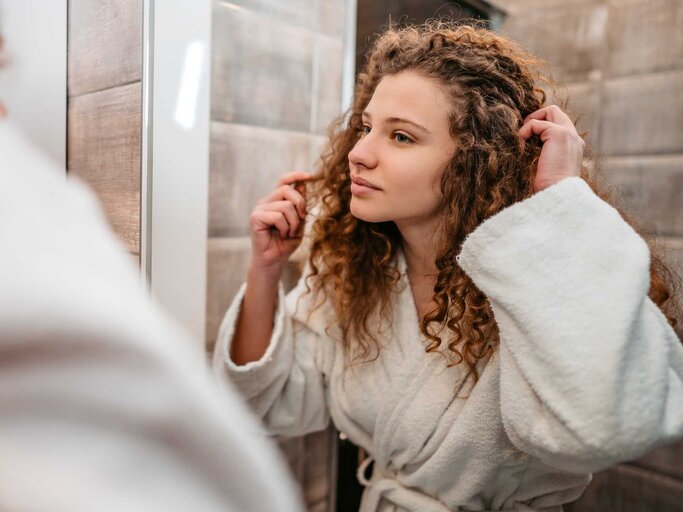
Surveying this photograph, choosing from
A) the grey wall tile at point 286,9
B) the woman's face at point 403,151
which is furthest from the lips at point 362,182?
the grey wall tile at point 286,9

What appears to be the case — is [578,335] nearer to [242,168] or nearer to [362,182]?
[362,182]

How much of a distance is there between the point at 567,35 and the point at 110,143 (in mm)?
1194

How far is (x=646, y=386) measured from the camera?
1.86 feet

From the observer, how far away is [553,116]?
0.73 meters

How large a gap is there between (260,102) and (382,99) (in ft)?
0.83

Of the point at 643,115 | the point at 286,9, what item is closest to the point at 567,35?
the point at 643,115

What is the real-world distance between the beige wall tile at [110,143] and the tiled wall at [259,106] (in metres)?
0.14

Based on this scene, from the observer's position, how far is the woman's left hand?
68 cm

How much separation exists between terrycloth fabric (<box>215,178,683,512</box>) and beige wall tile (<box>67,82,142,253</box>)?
0.27 metres

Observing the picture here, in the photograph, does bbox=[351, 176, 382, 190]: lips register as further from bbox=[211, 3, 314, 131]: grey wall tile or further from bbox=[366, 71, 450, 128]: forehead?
bbox=[211, 3, 314, 131]: grey wall tile

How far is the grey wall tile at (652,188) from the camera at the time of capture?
3.97 ft

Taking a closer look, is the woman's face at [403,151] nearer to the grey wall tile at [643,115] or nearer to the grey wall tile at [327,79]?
the grey wall tile at [327,79]

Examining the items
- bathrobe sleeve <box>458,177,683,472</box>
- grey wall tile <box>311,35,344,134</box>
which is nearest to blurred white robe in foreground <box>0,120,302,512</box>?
bathrobe sleeve <box>458,177,683,472</box>

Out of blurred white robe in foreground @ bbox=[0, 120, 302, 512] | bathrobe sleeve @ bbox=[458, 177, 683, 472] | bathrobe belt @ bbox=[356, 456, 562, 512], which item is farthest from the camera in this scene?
bathrobe belt @ bbox=[356, 456, 562, 512]
